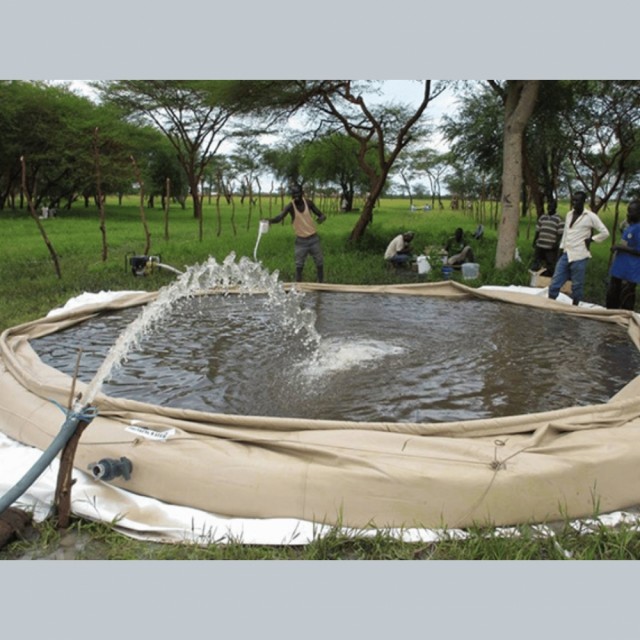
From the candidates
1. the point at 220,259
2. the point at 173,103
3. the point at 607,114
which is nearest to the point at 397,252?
the point at 220,259

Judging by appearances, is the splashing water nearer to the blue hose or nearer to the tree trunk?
the blue hose

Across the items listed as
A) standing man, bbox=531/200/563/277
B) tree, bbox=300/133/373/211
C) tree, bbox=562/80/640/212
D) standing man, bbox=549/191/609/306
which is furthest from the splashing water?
tree, bbox=300/133/373/211

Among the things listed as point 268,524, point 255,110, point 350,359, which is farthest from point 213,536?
point 255,110

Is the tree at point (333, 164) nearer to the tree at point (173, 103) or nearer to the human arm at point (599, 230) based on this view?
the tree at point (173, 103)

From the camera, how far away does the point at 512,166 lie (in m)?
9.32

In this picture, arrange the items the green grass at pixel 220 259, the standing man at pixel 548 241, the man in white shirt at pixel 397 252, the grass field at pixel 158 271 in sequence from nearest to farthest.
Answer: the green grass at pixel 220 259
the grass field at pixel 158 271
the standing man at pixel 548 241
the man in white shirt at pixel 397 252

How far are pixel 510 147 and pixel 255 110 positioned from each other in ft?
20.6

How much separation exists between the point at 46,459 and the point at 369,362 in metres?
2.80

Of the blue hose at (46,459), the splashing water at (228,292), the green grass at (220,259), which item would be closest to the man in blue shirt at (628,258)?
the green grass at (220,259)

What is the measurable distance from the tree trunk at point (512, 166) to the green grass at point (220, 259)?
38 cm

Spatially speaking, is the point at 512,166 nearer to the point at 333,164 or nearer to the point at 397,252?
the point at 397,252

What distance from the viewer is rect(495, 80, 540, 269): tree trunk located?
30.1 ft

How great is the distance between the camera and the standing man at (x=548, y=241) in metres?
8.73

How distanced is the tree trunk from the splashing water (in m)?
3.72
